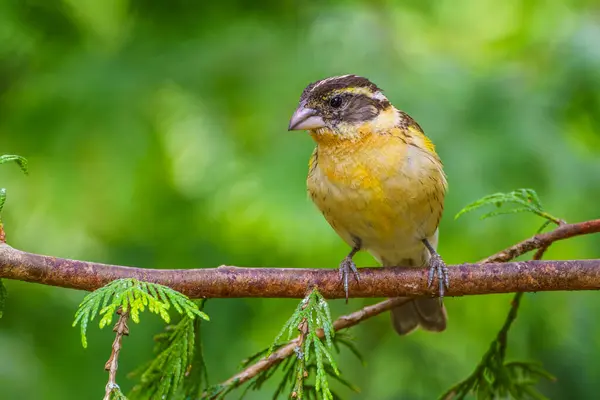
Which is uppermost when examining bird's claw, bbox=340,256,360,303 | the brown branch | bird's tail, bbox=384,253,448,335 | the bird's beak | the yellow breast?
the bird's beak

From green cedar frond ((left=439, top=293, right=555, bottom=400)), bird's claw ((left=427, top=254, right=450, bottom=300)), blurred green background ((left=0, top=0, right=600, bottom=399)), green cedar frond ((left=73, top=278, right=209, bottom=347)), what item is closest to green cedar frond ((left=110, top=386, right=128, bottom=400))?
green cedar frond ((left=73, top=278, right=209, bottom=347))

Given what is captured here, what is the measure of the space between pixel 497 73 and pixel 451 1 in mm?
786

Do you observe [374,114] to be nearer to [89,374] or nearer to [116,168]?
[116,168]

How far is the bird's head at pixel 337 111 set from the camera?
3.88 m

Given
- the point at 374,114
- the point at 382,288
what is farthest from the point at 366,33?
the point at 382,288

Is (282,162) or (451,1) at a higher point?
(451,1)

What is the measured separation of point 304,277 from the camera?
2916mm

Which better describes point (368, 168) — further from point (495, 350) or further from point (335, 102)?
point (495, 350)

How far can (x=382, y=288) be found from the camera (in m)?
3.12

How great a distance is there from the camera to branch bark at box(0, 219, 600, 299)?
2.69 meters

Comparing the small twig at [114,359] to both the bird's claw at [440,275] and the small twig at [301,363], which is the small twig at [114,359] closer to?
the small twig at [301,363]

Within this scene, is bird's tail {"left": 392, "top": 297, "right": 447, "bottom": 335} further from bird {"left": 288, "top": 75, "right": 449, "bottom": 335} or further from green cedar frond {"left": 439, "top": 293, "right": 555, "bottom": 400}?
green cedar frond {"left": 439, "top": 293, "right": 555, "bottom": 400}

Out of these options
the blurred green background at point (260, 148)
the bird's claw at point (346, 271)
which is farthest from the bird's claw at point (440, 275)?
the blurred green background at point (260, 148)

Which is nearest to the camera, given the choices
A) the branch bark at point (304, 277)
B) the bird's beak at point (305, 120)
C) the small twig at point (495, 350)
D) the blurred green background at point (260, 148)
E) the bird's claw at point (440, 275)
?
the branch bark at point (304, 277)
